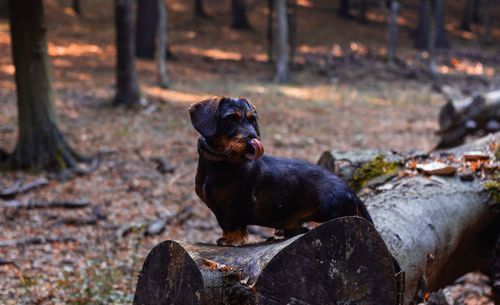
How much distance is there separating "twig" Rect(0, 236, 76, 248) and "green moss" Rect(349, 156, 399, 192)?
12.4 feet

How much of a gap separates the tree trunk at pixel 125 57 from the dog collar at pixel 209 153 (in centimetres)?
1192

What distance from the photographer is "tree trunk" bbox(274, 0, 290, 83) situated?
2073 centimetres

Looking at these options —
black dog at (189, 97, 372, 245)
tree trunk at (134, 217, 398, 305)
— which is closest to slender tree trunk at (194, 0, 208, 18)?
black dog at (189, 97, 372, 245)

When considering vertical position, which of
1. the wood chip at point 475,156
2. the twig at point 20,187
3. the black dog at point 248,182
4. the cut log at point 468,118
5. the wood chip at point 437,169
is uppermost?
the black dog at point 248,182

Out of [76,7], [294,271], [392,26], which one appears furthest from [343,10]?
[294,271]

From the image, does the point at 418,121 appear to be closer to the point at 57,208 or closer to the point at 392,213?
the point at 57,208

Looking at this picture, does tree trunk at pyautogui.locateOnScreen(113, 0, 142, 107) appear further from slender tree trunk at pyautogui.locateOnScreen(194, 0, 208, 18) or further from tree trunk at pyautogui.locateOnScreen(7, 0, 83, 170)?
slender tree trunk at pyautogui.locateOnScreen(194, 0, 208, 18)

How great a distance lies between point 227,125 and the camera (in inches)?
130

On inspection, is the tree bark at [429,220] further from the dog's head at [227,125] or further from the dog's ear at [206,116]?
the dog's ear at [206,116]

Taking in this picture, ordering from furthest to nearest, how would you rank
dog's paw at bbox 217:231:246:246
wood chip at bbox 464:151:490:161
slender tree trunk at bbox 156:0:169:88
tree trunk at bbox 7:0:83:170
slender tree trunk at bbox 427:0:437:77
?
slender tree trunk at bbox 427:0:437:77 < slender tree trunk at bbox 156:0:169:88 < tree trunk at bbox 7:0:83:170 < wood chip at bbox 464:151:490:161 < dog's paw at bbox 217:231:246:246

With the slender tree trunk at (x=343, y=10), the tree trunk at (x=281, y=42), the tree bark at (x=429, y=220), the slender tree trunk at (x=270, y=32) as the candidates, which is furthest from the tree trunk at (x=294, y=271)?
the slender tree trunk at (x=343, y=10)

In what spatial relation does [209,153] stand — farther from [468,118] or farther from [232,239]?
[468,118]

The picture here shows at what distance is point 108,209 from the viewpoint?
9.03 metres

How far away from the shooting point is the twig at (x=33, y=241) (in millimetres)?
7406
